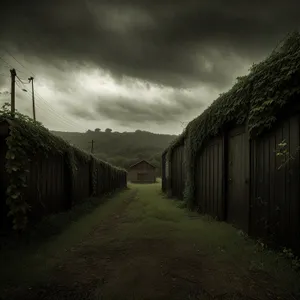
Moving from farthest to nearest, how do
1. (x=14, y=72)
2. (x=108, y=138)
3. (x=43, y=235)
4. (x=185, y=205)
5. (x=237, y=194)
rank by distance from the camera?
(x=108, y=138) < (x=14, y=72) < (x=185, y=205) < (x=237, y=194) < (x=43, y=235)

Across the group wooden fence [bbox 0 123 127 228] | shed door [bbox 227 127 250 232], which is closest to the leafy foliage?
shed door [bbox 227 127 250 232]

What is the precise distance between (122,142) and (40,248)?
336 feet

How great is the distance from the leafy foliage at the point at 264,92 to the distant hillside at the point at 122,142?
3083 inches

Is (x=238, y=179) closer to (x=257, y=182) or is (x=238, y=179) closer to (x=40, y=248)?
(x=257, y=182)

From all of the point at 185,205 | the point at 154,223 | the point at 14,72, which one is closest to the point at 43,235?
the point at 154,223

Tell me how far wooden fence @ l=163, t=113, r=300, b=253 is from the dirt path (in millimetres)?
482

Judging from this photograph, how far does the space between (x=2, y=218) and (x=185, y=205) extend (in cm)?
700

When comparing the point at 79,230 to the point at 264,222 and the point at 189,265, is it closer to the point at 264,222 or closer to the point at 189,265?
the point at 189,265

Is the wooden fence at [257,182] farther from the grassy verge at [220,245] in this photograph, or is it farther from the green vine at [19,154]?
the green vine at [19,154]

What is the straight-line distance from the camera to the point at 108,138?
109875mm

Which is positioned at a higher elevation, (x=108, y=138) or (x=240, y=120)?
(x=108, y=138)

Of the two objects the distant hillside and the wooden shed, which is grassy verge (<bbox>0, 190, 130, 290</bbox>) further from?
the distant hillside

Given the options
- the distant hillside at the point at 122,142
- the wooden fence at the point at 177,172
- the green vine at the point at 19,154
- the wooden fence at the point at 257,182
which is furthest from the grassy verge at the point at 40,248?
the distant hillside at the point at 122,142

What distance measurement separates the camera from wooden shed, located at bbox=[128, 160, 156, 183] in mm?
42719
